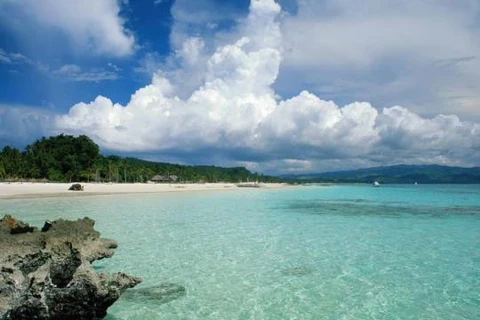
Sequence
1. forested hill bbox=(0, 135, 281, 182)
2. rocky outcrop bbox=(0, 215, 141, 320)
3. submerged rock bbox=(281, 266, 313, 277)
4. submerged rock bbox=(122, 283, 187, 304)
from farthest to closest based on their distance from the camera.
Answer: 1. forested hill bbox=(0, 135, 281, 182)
2. submerged rock bbox=(281, 266, 313, 277)
3. submerged rock bbox=(122, 283, 187, 304)
4. rocky outcrop bbox=(0, 215, 141, 320)

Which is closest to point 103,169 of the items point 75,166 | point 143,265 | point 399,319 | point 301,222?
point 75,166

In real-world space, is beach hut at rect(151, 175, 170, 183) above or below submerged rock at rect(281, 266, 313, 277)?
above

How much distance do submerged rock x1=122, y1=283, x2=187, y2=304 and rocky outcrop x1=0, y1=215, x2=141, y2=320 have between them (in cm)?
198

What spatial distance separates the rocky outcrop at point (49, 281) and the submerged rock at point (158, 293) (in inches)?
77.8

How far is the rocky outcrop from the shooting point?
7.04 m

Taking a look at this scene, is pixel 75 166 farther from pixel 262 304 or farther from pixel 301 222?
pixel 262 304

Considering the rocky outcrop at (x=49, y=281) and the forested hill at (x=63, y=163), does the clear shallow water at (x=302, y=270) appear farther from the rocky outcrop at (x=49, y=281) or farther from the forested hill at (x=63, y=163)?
the forested hill at (x=63, y=163)

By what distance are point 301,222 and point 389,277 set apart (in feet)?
50.7

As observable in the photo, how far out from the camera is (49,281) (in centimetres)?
741

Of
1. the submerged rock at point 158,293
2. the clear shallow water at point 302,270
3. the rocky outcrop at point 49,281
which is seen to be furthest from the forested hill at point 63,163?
the rocky outcrop at point 49,281

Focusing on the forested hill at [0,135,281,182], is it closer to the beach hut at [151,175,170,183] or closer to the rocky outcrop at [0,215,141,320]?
the beach hut at [151,175,170,183]

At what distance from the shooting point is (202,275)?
12984 mm

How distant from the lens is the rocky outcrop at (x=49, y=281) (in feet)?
23.1

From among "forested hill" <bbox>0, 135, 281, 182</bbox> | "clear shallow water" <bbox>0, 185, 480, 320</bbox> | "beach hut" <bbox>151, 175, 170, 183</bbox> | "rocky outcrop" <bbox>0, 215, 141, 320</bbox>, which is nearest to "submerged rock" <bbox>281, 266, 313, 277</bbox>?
"clear shallow water" <bbox>0, 185, 480, 320</bbox>
